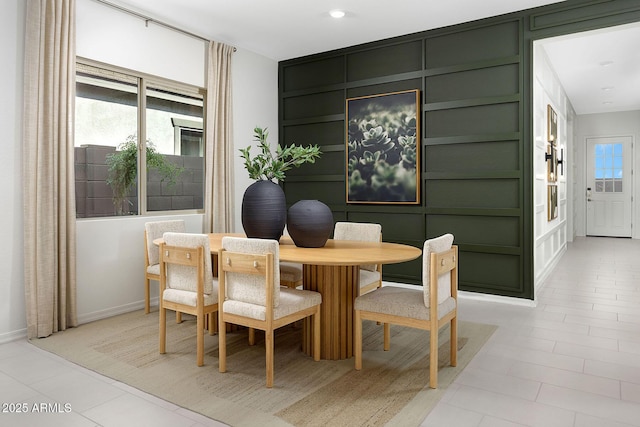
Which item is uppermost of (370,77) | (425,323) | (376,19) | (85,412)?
(376,19)

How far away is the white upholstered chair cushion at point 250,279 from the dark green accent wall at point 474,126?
2.73 m

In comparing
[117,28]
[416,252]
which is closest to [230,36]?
[117,28]

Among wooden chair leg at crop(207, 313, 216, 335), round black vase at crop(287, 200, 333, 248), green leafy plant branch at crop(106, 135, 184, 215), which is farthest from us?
green leafy plant branch at crop(106, 135, 184, 215)

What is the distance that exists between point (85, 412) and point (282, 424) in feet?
3.32

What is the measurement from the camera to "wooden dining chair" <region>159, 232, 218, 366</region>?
2.80 m

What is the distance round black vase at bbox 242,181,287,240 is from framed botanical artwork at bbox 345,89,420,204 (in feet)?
6.93

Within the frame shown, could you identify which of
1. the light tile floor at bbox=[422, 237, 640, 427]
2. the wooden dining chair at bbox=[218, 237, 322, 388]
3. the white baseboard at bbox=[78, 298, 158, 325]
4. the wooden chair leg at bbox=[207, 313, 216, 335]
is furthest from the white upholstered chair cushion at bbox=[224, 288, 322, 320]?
the white baseboard at bbox=[78, 298, 158, 325]

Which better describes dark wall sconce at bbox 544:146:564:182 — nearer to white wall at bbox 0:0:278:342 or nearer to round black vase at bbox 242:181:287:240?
white wall at bbox 0:0:278:342

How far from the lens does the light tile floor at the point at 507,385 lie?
218 cm

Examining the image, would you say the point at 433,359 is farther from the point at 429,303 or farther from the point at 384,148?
the point at 384,148

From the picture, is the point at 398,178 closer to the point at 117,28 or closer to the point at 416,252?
the point at 416,252

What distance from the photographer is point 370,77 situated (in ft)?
17.1

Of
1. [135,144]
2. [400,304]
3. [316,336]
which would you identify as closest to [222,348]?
[316,336]

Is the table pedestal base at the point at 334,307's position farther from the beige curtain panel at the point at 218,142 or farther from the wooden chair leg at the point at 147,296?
the beige curtain panel at the point at 218,142
